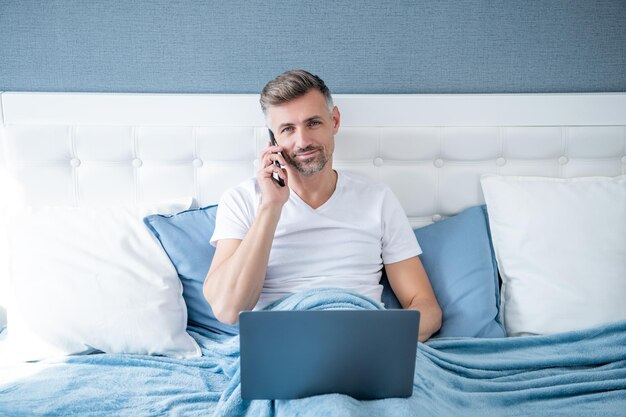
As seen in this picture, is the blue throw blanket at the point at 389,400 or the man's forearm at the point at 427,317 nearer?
the blue throw blanket at the point at 389,400

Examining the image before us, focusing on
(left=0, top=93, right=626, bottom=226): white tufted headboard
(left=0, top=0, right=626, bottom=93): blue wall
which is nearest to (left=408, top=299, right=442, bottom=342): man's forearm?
(left=0, top=93, right=626, bottom=226): white tufted headboard

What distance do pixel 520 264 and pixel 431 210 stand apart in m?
0.33

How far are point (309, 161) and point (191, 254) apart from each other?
1.42 ft

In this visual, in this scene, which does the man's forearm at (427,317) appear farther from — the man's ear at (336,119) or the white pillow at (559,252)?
the man's ear at (336,119)

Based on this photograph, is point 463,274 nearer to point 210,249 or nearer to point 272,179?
point 272,179

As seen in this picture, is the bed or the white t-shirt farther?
the white t-shirt

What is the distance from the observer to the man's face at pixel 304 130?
1590mm

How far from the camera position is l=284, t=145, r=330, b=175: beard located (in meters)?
1.60

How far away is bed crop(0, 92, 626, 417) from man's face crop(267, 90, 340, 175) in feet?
0.69

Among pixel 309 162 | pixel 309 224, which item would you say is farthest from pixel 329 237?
pixel 309 162

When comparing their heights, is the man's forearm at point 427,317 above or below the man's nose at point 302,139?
below

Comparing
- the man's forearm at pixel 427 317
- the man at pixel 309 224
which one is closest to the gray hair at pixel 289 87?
the man at pixel 309 224

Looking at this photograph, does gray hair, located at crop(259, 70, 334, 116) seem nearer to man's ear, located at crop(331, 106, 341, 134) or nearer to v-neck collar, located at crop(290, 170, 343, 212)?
man's ear, located at crop(331, 106, 341, 134)

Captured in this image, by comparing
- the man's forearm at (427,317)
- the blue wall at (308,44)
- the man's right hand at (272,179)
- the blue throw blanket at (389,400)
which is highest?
the blue wall at (308,44)
